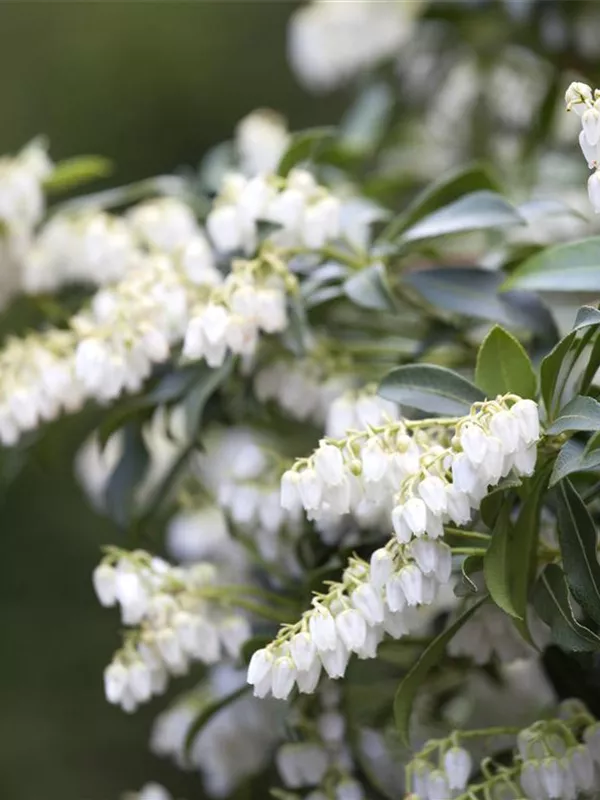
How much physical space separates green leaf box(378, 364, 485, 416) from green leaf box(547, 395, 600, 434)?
0.06 meters

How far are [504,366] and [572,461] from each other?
0.08 meters

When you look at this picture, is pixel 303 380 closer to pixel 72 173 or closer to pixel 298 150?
pixel 298 150

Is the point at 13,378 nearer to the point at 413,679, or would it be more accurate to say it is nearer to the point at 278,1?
the point at 413,679

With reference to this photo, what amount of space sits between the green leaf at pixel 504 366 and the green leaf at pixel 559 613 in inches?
4.3

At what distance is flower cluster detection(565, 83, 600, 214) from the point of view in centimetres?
54

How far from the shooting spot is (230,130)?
1.89 m

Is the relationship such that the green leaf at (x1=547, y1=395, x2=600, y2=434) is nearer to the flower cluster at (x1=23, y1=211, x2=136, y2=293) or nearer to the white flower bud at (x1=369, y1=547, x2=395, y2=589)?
the white flower bud at (x1=369, y1=547, x2=395, y2=589)

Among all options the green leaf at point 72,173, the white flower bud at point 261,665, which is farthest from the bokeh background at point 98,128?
the white flower bud at point 261,665

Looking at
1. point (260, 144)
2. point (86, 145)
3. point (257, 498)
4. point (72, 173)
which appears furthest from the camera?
point (86, 145)

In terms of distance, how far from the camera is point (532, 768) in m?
0.61

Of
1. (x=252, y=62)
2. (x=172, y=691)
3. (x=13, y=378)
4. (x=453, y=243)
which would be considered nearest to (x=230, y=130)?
(x=252, y=62)

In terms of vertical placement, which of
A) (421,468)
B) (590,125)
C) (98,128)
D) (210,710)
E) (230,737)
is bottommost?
(230,737)

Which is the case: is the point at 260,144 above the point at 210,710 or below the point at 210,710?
above

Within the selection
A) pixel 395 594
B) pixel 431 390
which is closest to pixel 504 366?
pixel 431 390
